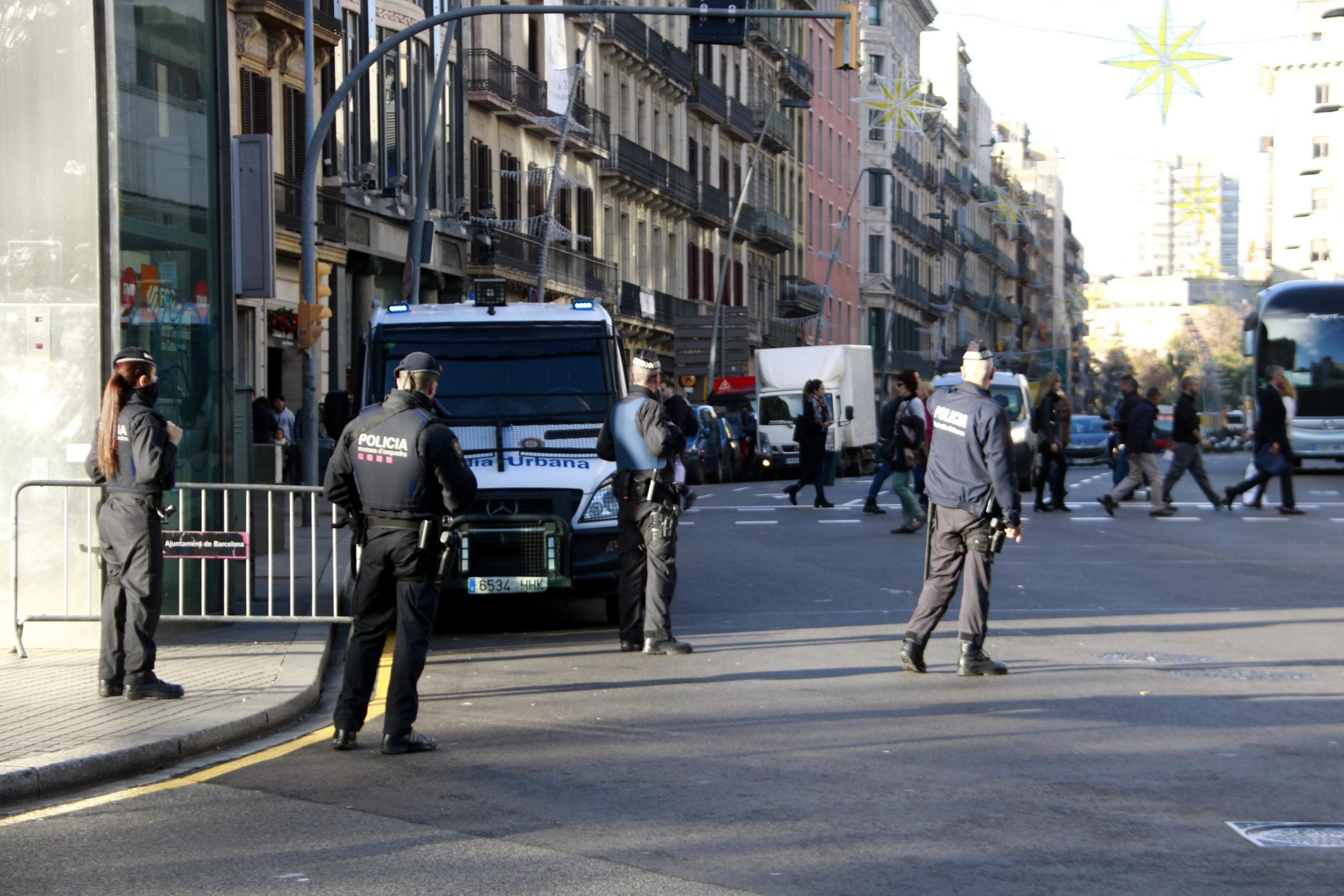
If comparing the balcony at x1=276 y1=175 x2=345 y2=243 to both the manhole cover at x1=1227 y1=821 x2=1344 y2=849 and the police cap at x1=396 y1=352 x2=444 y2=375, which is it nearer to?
the police cap at x1=396 y1=352 x2=444 y2=375

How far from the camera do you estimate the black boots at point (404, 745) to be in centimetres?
834

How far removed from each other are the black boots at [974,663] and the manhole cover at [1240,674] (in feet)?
3.39

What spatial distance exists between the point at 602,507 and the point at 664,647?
4.42ft

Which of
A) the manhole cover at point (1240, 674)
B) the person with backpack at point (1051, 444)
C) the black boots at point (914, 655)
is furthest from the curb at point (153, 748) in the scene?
the person with backpack at point (1051, 444)

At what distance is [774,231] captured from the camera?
7356 cm

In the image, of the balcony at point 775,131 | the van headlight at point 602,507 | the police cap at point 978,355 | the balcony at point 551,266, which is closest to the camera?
the police cap at point 978,355

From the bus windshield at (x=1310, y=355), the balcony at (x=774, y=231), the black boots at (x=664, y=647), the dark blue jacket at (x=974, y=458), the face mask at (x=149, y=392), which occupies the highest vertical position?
the balcony at (x=774, y=231)

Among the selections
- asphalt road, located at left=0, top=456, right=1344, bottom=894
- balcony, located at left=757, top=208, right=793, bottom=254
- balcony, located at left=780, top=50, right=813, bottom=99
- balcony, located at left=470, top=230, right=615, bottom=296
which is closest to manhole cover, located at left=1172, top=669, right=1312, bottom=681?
asphalt road, located at left=0, top=456, right=1344, bottom=894

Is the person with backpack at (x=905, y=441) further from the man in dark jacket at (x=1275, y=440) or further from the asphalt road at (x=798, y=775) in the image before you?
the asphalt road at (x=798, y=775)

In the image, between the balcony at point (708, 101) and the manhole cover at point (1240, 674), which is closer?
the manhole cover at point (1240, 674)

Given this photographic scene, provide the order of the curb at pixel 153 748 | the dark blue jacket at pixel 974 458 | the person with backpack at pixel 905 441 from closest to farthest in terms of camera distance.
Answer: the curb at pixel 153 748 → the dark blue jacket at pixel 974 458 → the person with backpack at pixel 905 441

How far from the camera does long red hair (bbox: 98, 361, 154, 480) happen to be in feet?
31.4

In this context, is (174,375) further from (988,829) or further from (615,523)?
(988,829)

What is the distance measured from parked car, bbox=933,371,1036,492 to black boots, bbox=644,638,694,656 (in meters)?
19.4
